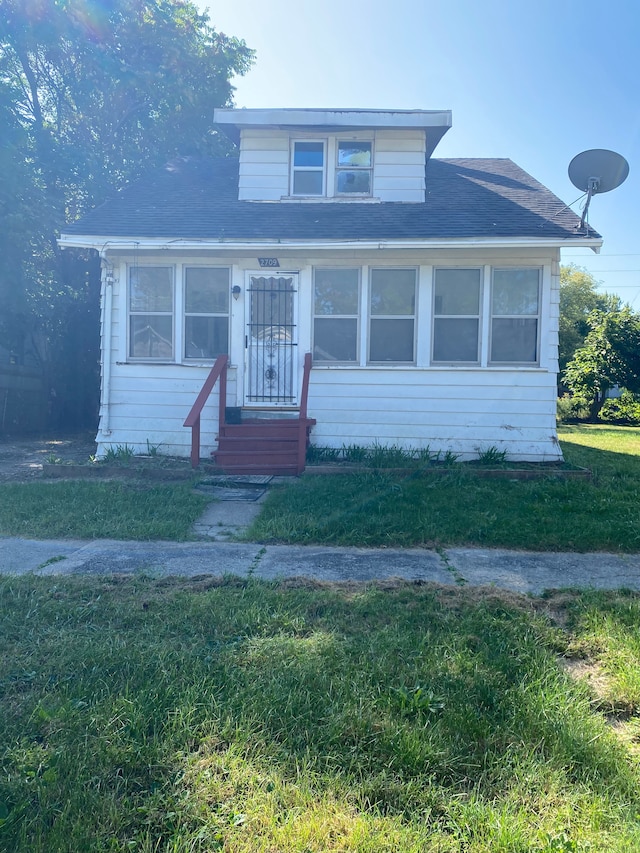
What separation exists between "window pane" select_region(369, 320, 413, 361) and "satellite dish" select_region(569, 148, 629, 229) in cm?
280

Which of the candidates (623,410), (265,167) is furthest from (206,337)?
(623,410)

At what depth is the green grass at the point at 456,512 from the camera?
5.14 metres

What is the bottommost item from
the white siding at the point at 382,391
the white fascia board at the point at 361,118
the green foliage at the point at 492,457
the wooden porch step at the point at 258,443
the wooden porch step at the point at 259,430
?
the green foliage at the point at 492,457

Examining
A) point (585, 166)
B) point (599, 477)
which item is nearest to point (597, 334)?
point (585, 166)

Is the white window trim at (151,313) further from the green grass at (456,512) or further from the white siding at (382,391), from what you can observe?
the green grass at (456,512)

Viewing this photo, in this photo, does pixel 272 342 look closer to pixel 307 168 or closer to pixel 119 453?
pixel 119 453

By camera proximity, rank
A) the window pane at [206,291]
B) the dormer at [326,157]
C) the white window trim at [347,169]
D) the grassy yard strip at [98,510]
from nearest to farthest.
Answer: the grassy yard strip at [98,510] → the window pane at [206,291] → the dormer at [326,157] → the white window trim at [347,169]

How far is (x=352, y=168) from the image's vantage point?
998 centimetres

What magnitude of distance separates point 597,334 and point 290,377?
1671 centimetres

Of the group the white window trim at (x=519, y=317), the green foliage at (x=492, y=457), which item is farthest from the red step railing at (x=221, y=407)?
the white window trim at (x=519, y=317)

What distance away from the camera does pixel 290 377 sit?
29.9ft

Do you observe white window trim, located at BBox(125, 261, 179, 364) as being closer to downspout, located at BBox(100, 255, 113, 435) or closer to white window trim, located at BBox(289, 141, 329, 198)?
downspout, located at BBox(100, 255, 113, 435)

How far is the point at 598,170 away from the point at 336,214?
378 centimetres

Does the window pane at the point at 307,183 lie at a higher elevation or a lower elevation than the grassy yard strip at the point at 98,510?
higher
